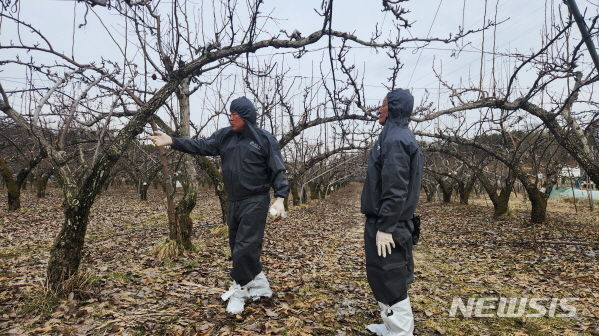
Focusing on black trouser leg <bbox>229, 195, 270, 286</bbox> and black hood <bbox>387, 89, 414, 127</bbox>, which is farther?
black trouser leg <bbox>229, 195, 270, 286</bbox>

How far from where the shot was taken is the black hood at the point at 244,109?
3795mm

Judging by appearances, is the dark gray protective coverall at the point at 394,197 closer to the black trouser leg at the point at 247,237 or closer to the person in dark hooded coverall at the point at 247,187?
the person in dark hooded coverall at the point at 247,187

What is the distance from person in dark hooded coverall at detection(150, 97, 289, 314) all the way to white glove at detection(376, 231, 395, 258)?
3.62 ft

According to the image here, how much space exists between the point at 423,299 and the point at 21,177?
16263mm

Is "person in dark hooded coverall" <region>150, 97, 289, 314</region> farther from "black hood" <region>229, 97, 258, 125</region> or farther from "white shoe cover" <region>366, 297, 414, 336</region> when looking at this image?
"white shoe cover" <region>366, 297, 414, 336</region>

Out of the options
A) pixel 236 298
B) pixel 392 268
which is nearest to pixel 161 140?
pixel 236 298

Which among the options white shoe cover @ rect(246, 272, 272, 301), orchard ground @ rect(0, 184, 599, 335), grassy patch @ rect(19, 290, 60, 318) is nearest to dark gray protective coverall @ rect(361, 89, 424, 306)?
orchard ground @ rect(0, 184, 599, 335)

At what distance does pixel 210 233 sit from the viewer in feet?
30.0

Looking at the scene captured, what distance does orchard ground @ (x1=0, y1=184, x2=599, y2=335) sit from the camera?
348 centimetres

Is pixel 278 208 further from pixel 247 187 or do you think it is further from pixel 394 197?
pixel 394 197

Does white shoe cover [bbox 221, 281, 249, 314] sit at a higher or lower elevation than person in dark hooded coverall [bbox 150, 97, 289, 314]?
lower

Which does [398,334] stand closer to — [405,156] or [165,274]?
[405,156]

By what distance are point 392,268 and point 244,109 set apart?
7.18 ft

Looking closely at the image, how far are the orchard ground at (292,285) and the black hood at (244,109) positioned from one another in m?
2.07
